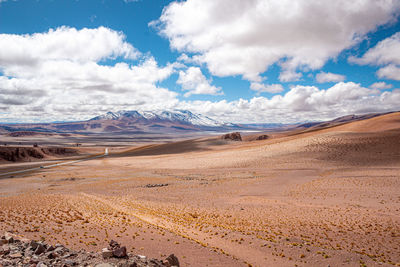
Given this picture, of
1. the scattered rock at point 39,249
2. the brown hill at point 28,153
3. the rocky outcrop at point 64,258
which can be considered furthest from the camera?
the brown hill at point 28,153

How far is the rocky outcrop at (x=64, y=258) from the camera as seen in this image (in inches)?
288

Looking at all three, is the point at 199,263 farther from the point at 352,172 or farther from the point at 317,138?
the point at 317,138

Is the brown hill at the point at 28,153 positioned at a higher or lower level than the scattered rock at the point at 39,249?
lower

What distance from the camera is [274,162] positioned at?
1752 inches

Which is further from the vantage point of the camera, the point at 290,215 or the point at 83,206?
the point at 83,206

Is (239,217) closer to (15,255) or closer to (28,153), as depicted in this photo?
(15,255)

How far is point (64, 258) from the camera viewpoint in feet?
25.4

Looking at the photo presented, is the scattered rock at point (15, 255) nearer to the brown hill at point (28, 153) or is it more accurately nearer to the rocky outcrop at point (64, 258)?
the rocky outcrop at point (64, 258)

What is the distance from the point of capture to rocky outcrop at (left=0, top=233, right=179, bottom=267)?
731cm

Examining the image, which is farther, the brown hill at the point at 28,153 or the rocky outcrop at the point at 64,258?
the brown hill at the point at 28,153

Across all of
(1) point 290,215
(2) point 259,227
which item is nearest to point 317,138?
(1) point 290,215

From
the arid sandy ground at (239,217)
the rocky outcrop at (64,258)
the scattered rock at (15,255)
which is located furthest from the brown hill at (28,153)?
the scattered rock at (15,255)

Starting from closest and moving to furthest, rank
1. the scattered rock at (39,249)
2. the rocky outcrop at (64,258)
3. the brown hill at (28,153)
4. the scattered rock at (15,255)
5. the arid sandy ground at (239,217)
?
the rocky outcrop at (64,258) → the scattered rock at (15,255) → the scattered rock at (39,249) → the arid sandy ground at (239,217) → the brown hill at (28,153)

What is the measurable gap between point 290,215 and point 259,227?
3.88m
